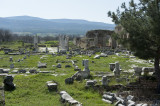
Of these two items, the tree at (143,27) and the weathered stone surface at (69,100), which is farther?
the tree at (143,27)

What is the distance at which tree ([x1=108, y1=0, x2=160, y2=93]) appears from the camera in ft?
47.5

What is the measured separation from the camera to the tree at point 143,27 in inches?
570

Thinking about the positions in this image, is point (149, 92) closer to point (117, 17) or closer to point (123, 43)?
point (123, 43)

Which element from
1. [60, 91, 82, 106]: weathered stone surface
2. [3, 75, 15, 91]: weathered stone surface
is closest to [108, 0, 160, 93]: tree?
[60, 91, 82, 106]: weathered stone surface

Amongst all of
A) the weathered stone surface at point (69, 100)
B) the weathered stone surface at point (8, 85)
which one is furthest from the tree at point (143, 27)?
the weathered stone surface at point (8, 85)

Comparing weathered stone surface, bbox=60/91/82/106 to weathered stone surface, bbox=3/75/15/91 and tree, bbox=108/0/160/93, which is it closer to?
weathered stone surface, bbox=3/75/15/91

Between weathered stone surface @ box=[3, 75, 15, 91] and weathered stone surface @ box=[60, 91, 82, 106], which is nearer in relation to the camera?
weathered stone surface @ box=[60, 91, 82, 106]

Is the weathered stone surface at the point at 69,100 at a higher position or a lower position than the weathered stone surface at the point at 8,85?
lower

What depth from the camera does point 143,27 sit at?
1492 cm

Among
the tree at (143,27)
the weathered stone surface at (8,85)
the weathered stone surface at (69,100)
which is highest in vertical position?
the tree at (143,27)

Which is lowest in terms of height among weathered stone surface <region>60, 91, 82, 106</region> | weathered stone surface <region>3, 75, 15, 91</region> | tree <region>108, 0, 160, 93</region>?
weathered stone surface <region>60, 91, 82, 106</region>

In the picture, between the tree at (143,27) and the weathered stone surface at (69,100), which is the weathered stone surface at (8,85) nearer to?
the weathered stone surface at (69,100)

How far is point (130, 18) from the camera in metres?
15.6

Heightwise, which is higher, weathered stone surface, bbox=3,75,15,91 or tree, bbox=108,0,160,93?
tree, bbox=108,0,160,93
